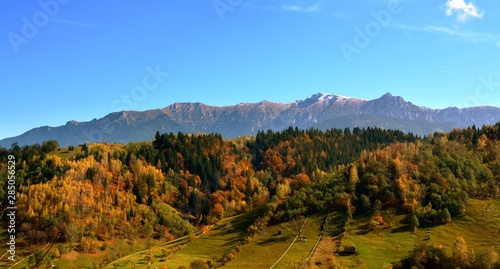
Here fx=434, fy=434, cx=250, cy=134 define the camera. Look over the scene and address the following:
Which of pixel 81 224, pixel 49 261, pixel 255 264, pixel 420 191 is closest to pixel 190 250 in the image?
pixel 255 264

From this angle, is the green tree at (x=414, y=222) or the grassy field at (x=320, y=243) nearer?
the grassy field at (x=320, y=243)

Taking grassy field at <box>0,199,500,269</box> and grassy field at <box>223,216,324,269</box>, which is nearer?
grassy field at <box>0,199,500,269</box>

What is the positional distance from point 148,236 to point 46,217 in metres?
39.5

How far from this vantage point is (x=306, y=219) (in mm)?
139750

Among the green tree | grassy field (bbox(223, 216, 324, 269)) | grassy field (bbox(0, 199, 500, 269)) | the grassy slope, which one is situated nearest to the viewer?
the grassy slope

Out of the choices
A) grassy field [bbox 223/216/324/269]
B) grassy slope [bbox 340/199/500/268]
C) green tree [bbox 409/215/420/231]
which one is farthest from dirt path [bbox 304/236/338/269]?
green tree [bbox 409/215/420/231]

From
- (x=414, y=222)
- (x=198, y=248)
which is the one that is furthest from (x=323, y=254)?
(x=198, y=248)

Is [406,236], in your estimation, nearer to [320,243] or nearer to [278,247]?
[320,243]

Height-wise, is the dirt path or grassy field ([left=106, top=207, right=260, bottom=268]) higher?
the dirt path

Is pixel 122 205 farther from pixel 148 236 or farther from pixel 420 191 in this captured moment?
pixel 420 191

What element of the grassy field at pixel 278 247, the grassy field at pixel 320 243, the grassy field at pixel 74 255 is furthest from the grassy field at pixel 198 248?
the grassy field at pixel 74 255

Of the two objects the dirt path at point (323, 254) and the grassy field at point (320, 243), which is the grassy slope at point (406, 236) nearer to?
the grassy field at point (320, 243)

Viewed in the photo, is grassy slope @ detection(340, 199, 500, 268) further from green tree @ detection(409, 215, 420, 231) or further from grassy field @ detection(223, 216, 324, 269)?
grassy field @ detection(223, 216, 324, 269)

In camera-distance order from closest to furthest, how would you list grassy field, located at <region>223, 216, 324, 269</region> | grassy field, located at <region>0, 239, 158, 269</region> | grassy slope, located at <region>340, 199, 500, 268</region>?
1. grassy slope, located at <region>340, 199, 500, 268</region>
2. grassy field, located at <region>223, 216, 324, 269</region>
3. grassy field, located at <region>0, 239, 158, 269</region>
